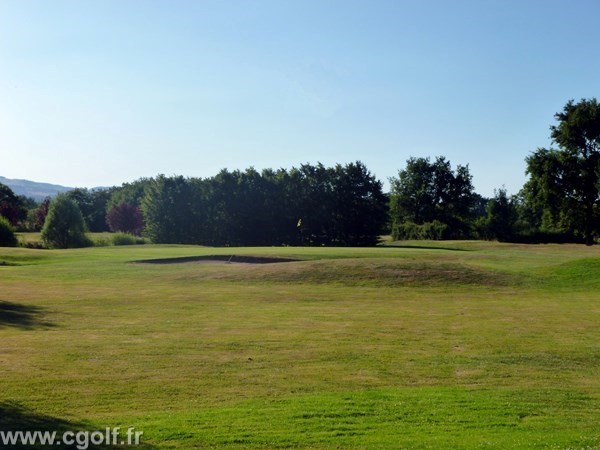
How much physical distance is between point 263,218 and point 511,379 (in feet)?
252

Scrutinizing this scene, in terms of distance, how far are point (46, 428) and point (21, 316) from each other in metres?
13.0

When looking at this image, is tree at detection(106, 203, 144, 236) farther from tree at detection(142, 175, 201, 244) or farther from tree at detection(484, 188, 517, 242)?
tree at detection(484, 188, 517, 242)

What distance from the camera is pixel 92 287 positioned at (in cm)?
3044

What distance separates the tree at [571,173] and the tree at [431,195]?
32071mm

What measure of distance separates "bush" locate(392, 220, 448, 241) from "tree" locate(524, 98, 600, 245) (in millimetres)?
25710

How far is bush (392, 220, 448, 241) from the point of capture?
93.6m

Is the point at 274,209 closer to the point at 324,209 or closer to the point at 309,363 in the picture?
the point at 324,209

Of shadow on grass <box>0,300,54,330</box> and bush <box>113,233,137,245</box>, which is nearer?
shadow on grass <box>0,300,54,330</box>

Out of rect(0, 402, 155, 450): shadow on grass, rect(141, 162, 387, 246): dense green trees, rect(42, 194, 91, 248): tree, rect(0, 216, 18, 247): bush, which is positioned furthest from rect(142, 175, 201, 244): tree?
rect(0, 402, 155, 450): shadow on grass

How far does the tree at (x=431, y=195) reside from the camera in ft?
329

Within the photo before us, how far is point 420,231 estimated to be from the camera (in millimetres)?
95750

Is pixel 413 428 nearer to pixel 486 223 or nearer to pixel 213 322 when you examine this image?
pixel 213 322

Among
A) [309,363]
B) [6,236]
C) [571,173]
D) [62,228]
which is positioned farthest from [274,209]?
[309,363]

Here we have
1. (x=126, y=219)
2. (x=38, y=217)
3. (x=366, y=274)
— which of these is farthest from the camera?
(x=126, y=219)
